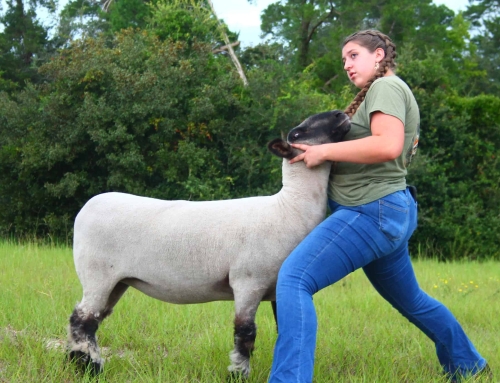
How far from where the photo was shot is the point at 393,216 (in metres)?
3.52

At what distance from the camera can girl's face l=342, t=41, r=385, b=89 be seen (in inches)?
147

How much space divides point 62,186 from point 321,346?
8.62 m

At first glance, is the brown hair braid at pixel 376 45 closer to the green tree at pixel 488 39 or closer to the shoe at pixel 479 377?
the shoe at pixel 479 377

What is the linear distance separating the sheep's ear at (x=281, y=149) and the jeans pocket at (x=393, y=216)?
1.98 feet

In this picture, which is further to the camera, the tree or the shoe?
the tree

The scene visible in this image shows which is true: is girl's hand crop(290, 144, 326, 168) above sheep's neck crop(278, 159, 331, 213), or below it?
above

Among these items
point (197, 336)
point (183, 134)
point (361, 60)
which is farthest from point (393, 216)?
point (183, 134)

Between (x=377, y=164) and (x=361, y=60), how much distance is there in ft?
2.06

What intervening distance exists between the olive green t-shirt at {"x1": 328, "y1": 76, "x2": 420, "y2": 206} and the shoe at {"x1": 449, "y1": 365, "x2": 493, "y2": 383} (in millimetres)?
1390

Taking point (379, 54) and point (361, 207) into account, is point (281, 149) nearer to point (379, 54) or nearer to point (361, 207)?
point (361, 207)

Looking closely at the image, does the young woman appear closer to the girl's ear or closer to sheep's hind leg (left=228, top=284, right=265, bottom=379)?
the girl's ear

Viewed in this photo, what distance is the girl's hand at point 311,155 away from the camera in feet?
11.7

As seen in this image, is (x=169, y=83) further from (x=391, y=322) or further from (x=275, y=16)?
(x=275, y=16)

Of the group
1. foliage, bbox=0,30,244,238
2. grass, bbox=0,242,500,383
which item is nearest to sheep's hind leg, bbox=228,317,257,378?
grass, bbox=0,242,500,383
